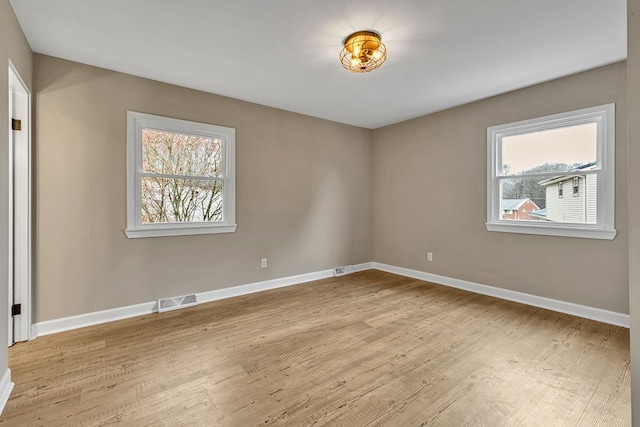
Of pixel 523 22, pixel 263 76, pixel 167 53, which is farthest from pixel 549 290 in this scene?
pixel 167 53

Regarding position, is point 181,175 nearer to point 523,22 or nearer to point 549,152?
point 523,22

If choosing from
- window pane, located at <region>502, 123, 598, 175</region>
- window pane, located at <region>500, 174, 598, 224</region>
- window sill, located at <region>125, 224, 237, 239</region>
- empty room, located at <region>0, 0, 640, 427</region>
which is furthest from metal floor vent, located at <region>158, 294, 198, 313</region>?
window pane, located at <region>502, 123, 598, 175</region>

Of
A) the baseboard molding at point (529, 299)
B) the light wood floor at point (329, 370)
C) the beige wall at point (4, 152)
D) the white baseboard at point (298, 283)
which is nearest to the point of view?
the light wood floor at point (329, 370)

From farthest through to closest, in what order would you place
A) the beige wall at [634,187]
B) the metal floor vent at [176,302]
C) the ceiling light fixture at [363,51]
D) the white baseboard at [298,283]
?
1. the metal floor vent at [176,302]
2. the white baseboard at [298,283]
3. the ceiling light fixture at [363,51]
4. the beige wall at [634,187]

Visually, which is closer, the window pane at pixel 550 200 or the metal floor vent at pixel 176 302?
the window pane at pixel 550 200

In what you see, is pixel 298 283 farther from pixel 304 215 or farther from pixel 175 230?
pixel 175 230

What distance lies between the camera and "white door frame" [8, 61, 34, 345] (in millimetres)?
2494

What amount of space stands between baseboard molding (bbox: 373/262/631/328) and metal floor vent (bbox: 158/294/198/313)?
3.22m

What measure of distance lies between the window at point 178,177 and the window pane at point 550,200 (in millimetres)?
3565

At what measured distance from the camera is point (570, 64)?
291cm

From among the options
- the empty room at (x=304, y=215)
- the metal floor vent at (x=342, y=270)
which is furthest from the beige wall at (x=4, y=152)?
the metal floor vent at (x=342, y=270)

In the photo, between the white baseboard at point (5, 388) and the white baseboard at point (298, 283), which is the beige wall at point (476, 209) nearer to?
the white baseboard at point (298, 283)

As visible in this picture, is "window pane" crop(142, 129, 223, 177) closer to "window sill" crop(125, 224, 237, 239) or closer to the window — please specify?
the window

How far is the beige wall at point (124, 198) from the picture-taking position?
2.77m
